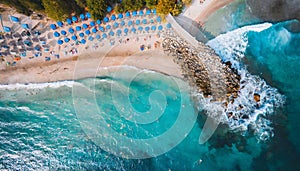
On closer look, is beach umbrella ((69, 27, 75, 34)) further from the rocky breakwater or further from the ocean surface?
the rocky breakwater

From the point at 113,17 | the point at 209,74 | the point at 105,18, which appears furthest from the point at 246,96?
the point at 105,18

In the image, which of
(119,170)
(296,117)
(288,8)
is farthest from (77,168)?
(288,8)

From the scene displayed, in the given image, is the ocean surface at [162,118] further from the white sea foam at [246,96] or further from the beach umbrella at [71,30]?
the beach umbrella at [71,30]

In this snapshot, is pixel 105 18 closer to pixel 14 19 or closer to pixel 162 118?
pixel 14 19

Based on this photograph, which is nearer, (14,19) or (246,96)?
(246,96)

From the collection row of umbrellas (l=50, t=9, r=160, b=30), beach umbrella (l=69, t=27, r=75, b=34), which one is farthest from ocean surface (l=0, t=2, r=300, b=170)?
row of umbrellas (l=50, t=9, r=160, b=30)

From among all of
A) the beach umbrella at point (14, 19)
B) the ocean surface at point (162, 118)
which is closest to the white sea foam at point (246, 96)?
the ocean surface at point (162, 118)
